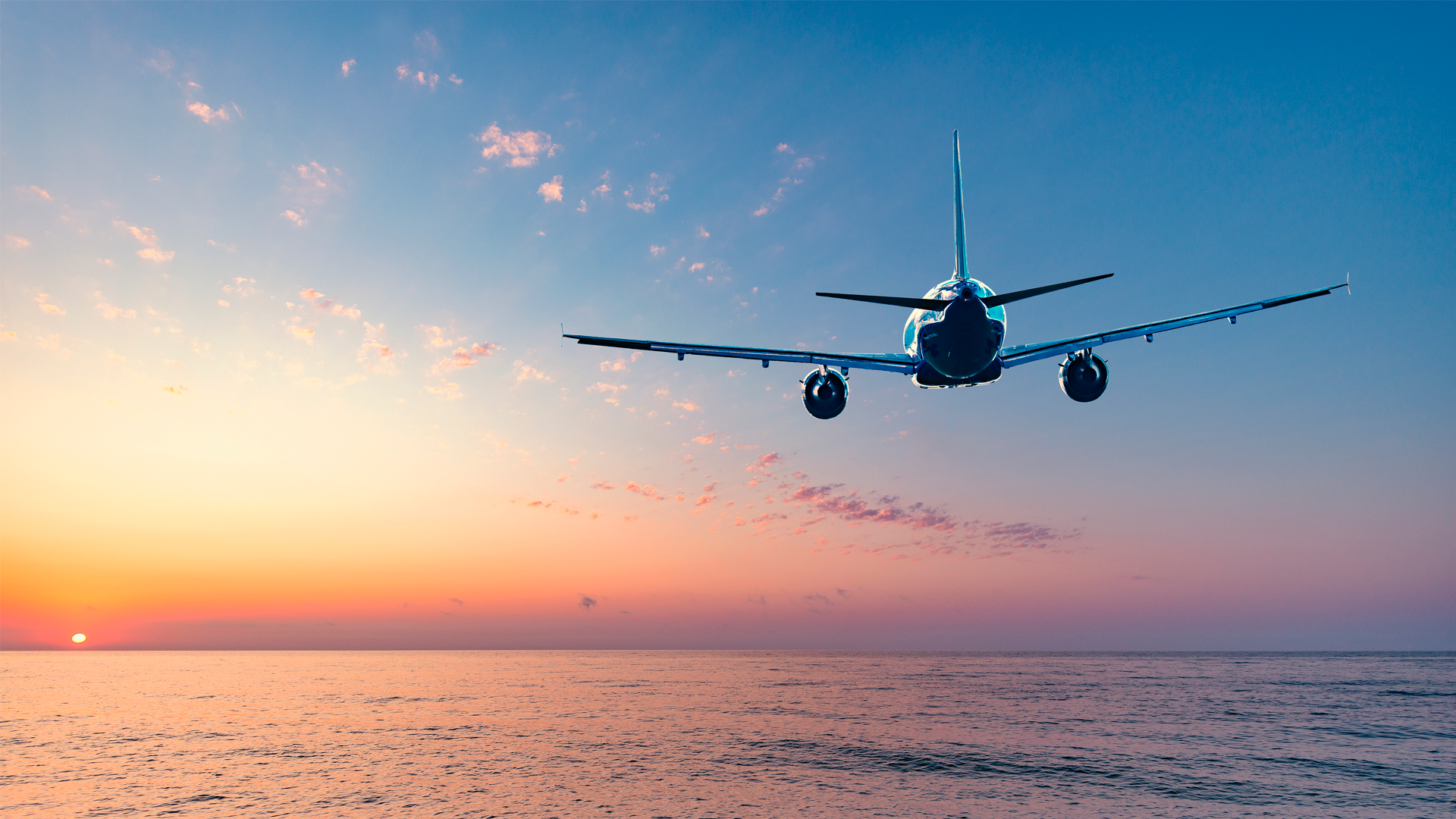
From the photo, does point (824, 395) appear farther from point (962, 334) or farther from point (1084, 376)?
point (1084, 376)

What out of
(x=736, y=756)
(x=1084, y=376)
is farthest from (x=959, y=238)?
(x=736, y=756)

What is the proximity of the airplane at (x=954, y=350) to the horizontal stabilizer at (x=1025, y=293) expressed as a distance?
0.03 meters

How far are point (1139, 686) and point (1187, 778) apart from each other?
6663 centimetres

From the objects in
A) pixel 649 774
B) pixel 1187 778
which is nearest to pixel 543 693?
pixel 649 774

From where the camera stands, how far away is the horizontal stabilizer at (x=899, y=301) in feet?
65.6

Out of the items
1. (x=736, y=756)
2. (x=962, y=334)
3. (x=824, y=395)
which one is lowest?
(x=736, y=756)

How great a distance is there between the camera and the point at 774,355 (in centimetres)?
2383

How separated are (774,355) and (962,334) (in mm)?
6085

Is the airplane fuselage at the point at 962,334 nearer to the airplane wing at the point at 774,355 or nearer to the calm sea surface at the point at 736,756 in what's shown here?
the airplane wing at the point at 774,355

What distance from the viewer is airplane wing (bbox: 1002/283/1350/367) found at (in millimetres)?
21047

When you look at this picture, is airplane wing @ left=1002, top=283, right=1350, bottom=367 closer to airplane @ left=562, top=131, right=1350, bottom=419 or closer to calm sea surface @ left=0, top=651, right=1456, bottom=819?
airplane @ left=562, top=131, right=1350, bottom=419

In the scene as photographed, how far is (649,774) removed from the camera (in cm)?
2856

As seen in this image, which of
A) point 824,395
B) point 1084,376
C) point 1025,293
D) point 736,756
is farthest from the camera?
point 736,756

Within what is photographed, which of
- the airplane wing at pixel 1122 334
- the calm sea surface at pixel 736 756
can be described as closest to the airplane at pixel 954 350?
the airplane wing at pixel 1122 334
